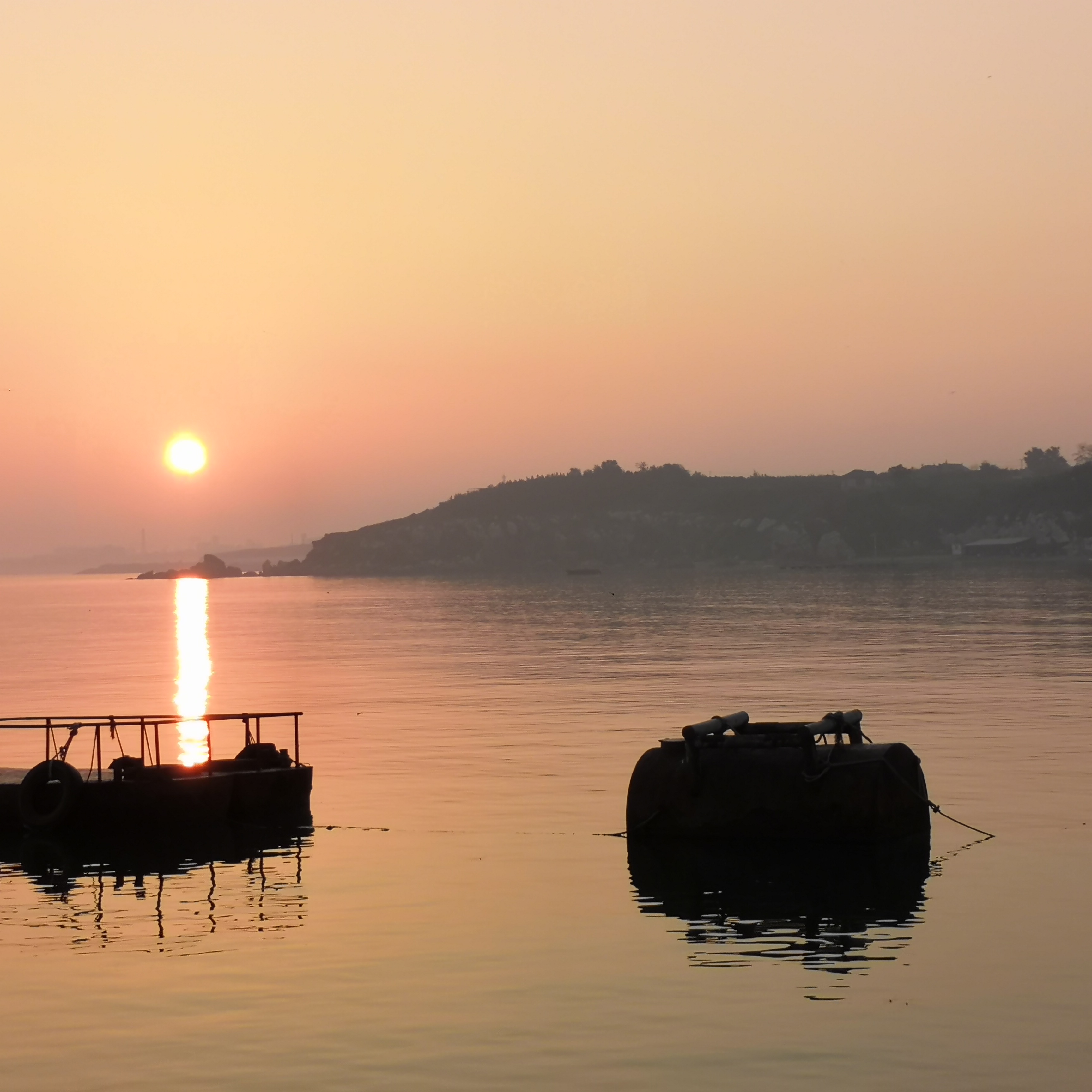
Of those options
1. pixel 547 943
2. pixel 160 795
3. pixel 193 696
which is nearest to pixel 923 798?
pixel 547 943

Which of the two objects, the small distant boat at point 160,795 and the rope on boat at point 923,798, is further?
the small distant boat at point 160,795

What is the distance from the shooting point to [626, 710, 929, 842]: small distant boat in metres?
32.6

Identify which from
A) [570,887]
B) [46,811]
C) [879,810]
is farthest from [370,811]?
[879,810]

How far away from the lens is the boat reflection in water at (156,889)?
2594cm

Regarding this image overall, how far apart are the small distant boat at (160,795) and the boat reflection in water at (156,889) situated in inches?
17.4

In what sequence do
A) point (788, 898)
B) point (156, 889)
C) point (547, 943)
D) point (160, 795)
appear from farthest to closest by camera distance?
1. point (160, 795)
2. point (156, 889)
3. point (788, 898)
4. point (547, 943)

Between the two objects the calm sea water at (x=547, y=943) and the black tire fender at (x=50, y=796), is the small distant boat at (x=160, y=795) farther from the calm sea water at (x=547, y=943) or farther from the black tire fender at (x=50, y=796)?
the calm sea water at (x=547, y=943)

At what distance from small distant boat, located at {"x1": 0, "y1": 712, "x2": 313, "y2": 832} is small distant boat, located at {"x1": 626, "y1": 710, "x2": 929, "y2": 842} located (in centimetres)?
927

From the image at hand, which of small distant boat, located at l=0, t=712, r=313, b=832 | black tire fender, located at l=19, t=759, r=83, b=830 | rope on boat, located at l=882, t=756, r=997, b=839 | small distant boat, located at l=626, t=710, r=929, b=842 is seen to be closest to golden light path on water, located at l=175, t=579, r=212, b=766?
small distant boat, located at l=0, t=712, r=313, b=832

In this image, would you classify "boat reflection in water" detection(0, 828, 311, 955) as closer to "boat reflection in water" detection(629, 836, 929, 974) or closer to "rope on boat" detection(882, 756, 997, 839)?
"boat reflection in water" detection(629, 836, 929, 974)

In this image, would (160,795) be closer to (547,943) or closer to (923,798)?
(547,943)

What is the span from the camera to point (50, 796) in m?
36.8

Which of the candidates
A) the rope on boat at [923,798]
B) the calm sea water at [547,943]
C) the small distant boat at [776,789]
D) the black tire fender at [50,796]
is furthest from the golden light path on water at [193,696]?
the rope on boat at [923,798]

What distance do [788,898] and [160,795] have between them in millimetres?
16512
